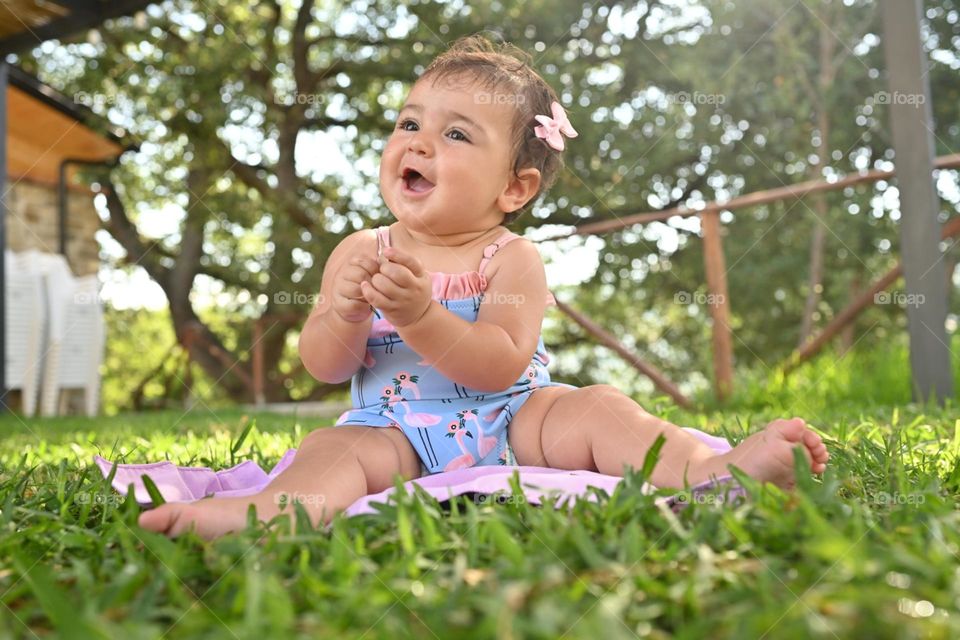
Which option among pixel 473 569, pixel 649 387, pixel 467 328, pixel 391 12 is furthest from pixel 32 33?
pixel 649 387

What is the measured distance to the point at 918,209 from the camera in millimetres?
3072

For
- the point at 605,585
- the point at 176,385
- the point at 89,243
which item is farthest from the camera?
the point at 176,385

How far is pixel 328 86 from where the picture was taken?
9625 millimetres

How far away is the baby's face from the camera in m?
1.62

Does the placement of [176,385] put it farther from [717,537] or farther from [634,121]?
[717,537]

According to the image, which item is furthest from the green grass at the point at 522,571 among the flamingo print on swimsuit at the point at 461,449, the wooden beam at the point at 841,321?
the wooden beam at the point at 841,321

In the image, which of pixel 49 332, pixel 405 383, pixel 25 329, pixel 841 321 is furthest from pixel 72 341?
pixel 405 383

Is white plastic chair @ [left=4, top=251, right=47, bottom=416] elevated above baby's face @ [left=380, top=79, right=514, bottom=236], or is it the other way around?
baby's face @ [left=380, top=79, right=514, bottom=236]

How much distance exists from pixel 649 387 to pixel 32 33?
691cm

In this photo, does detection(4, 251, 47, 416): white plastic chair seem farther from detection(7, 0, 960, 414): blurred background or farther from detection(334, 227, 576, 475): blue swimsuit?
detection(334, 227, 576, 475): blue swimsuit

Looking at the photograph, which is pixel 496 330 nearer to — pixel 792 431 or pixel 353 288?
pixel 353 288

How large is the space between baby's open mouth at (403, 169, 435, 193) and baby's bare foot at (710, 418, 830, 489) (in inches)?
29.2

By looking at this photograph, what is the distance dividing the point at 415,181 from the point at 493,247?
199 millimetres

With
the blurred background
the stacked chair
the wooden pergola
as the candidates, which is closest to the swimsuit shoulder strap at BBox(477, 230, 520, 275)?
the wooden pergola
